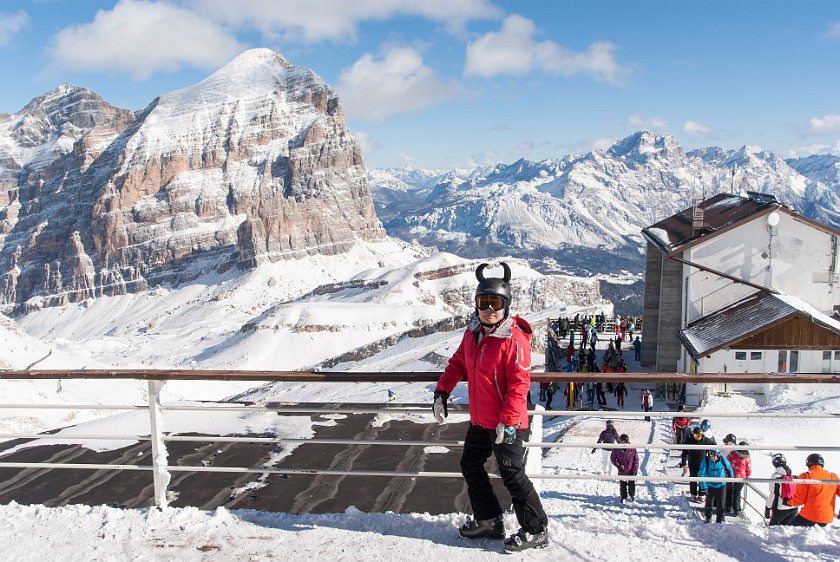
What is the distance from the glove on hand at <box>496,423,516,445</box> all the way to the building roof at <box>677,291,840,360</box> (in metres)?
21.3

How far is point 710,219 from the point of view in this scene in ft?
96.8

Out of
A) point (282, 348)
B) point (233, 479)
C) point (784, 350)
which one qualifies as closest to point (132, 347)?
point (282, 348)

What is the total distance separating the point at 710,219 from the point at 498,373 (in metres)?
27.3

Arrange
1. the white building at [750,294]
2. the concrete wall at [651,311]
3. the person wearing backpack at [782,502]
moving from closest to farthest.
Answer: the person wearing backpack at [782,502], the white building at [750,294], the concrete wall at [651,311]

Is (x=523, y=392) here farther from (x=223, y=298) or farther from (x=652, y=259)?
(x=223, y=298)

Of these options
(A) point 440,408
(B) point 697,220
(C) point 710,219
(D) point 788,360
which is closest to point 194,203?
(C) point 710,219

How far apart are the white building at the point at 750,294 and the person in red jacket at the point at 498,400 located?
2030 centimetres

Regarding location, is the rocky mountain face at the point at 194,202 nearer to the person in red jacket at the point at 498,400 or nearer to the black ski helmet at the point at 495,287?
the person in red jacket at the point at 498,400

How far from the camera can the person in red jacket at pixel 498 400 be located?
5.21 meters

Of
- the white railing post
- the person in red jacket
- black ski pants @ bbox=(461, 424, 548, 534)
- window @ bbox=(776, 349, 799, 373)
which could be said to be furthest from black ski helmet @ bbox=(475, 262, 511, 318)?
window @ bbox=(776, 349, 799, 373)

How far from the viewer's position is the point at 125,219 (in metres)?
174

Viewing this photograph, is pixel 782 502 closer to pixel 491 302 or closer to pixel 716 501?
pixel 716 501

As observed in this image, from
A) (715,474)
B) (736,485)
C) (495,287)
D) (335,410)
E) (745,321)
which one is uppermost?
(745,321)

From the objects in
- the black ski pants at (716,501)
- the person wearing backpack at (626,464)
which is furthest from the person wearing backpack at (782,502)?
the person wearing backpack at (626,464)
